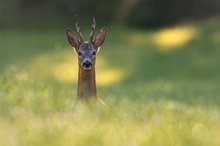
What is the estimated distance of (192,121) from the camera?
367 inches

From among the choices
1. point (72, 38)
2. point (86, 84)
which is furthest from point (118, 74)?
point (86, 84)

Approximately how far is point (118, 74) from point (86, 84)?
19.3m

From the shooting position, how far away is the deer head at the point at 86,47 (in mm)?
12039

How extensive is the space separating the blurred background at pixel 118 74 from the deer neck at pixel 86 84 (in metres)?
0.22

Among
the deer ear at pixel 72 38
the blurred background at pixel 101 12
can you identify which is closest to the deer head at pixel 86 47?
the deer ear at pixel 72 38

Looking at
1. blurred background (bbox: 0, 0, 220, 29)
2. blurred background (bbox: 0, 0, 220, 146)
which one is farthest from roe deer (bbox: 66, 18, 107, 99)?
blurred background (bbox: 0, 0, 220, 29)

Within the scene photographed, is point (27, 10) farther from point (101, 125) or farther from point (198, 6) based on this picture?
point (101, 125)

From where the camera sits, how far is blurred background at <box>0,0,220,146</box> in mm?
8211

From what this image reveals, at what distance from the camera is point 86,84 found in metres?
11.8

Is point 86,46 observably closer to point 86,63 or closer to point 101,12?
point 86,63

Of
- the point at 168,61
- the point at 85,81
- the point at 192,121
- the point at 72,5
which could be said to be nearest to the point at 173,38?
the point at 168,61

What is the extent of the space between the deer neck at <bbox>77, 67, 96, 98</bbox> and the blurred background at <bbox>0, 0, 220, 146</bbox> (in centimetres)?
22

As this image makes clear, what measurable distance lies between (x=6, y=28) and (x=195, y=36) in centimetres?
882

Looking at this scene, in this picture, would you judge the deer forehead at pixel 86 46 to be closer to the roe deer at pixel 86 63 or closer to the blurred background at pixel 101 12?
the roe deer at pixel 86 63
